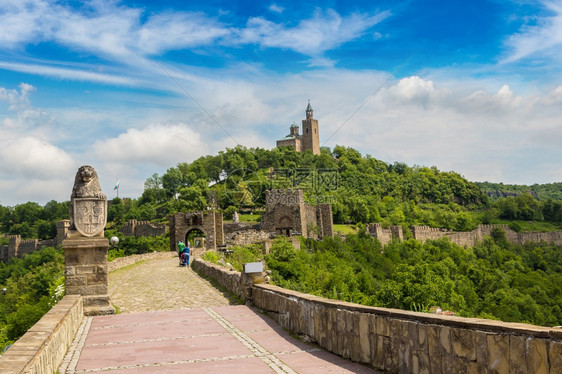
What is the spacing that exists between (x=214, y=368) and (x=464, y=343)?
2.54 metres

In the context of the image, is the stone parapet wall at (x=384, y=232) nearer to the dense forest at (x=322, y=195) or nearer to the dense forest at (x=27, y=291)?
the dense forest at (x=322, y=195)

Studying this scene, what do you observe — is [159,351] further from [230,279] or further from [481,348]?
[230,279]

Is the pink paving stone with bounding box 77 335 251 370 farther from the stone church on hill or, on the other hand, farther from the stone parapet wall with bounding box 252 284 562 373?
the stone church on hill

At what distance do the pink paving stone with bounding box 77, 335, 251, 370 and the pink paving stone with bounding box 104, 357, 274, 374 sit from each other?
0.28 m

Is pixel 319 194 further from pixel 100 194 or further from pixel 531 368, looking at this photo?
pixel 531 368

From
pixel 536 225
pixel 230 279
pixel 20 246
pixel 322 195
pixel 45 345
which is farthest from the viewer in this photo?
pixel 536 225

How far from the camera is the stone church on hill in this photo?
116m

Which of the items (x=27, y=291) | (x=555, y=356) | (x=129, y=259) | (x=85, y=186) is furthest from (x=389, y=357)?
(x=27, y=291)

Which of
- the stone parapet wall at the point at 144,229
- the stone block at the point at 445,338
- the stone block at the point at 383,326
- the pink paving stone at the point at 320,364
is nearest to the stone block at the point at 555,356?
the stone block at the point at 445,338

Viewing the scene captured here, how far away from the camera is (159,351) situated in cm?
612

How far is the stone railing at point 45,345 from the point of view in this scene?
4.02 m

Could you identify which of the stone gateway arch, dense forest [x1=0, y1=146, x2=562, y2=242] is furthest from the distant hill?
the stone gateway arch

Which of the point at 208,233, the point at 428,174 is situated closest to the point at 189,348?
the point at 208,233

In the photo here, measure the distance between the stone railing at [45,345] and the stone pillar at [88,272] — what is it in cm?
140
